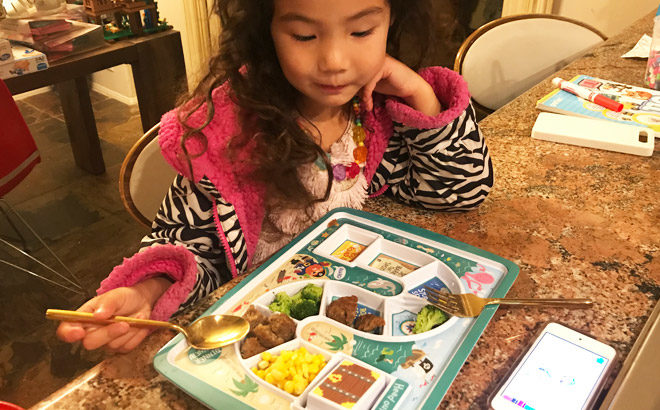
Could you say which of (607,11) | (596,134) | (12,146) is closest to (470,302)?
(596,134)

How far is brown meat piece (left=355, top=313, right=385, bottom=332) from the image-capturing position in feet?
1.91

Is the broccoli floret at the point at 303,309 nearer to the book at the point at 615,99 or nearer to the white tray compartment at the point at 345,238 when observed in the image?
the white tray compartment at the point at 345,238

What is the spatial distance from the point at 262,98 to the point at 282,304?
1.11 feet

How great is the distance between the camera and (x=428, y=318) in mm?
600

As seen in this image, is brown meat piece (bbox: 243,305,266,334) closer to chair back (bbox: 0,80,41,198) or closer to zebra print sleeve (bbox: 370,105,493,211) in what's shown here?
zebra print sleeve (bbox: 370,105,493,211)

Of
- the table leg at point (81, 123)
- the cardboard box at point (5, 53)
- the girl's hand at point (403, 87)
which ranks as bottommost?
the table leg at point (81, 123)

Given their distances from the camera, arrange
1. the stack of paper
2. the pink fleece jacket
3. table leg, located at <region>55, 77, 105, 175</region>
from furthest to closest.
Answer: table leg, located at <region>55, 77, 105, 175</region>, the stack of paper, the pink fleece jacket

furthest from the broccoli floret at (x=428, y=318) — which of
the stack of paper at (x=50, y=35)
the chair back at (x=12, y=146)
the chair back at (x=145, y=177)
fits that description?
the stack of paper at (x=50, y=35)

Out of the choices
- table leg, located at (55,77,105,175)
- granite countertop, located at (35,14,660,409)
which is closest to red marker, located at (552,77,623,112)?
granite countertop, located at (35,14,660,409)

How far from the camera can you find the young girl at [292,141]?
2.28 ft

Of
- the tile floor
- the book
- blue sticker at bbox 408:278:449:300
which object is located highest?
the book

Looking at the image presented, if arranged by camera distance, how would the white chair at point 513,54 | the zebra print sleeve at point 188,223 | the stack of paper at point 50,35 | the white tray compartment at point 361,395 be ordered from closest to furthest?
the white tray compartment at point 361,395 → the zebra print sleeve at point 188,223 → the white chair at point 513,54 → the stack of paper at point 50,35

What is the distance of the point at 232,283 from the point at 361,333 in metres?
0.20

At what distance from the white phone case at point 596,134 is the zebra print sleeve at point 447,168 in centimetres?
26
